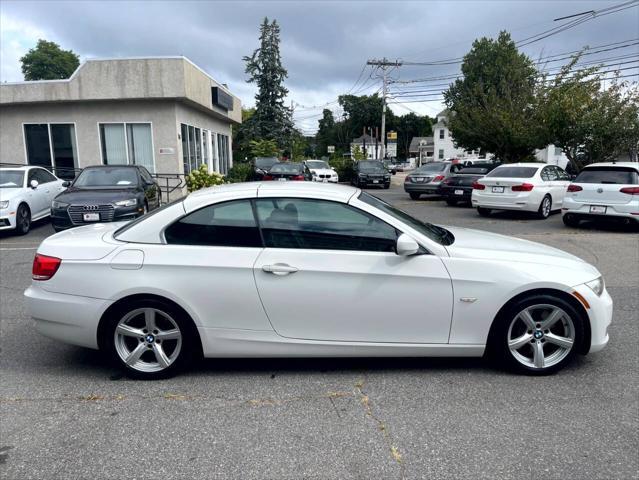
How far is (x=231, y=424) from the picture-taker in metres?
3.21

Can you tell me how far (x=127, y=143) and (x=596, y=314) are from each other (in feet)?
58.7

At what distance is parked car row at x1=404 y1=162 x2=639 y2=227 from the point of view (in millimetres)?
10820

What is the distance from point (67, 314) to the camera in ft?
12.4

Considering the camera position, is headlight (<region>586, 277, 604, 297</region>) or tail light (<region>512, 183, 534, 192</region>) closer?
headlight (<region>586, 277, 604, 297</region>)

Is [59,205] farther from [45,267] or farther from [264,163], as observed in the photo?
[264,163]

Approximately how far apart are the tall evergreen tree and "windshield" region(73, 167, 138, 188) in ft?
98.0

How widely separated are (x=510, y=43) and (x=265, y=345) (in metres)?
49.4

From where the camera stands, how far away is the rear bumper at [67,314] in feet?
12.3

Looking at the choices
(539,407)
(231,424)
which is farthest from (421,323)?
(231,424)

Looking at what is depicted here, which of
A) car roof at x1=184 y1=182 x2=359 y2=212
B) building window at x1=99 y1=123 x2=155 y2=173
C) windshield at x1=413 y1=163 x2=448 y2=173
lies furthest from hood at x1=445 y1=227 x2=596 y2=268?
building window at x1=99 y1=123 x2=155 y2=173

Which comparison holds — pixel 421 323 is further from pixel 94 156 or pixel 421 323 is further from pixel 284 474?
pixel 94 156

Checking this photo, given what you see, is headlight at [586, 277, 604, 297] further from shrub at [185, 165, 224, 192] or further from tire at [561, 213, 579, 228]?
shrub at [185, 165, 224, 192]

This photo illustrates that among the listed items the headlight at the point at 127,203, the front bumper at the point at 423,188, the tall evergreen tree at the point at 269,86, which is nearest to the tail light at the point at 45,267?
the headlight at the point at 127,203

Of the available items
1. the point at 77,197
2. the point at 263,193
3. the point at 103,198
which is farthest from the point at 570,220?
the point at 77,197
